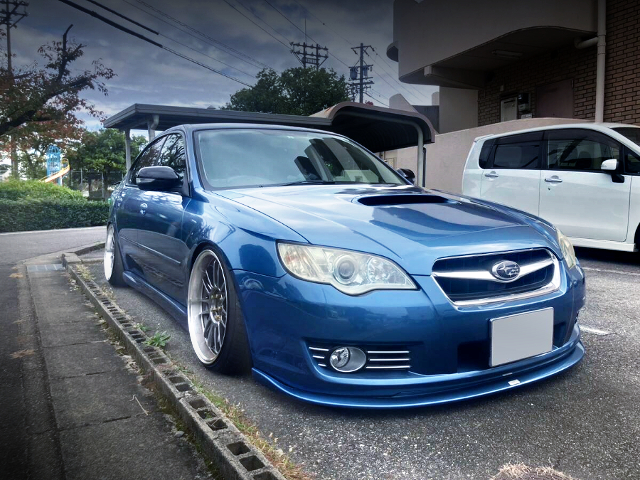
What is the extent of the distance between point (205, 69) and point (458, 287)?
21.8 meters

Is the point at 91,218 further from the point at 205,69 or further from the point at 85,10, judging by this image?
the point at 85,10

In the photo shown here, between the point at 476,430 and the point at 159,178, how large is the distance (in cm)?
236

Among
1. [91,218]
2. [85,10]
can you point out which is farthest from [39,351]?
[91,218]

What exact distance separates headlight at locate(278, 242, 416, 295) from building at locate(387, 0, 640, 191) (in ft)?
→ 29.8

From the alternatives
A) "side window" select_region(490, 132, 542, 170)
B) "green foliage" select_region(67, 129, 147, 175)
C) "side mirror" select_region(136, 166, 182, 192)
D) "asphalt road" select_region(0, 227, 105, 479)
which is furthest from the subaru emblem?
"green foliage" select_region(67, 129, 147, 175)

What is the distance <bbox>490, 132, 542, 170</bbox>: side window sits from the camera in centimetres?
699

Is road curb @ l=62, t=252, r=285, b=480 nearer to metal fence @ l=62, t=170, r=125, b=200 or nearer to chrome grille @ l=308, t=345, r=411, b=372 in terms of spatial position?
chrome grille @ l=308, t=345, r=411, b=372

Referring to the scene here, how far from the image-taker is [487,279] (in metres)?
2.37

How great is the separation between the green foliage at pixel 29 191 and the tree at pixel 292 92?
67.7 feet

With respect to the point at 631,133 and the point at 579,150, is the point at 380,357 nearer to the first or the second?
the point at 579,150

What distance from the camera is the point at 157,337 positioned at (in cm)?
333

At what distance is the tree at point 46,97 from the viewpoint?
16.9m

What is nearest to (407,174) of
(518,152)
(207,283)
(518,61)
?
(207,283)

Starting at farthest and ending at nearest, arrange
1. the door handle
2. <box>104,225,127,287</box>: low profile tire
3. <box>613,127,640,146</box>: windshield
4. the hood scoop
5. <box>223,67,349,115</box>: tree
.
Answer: <box>223,67,349,115</box>: tree < the door handle < <box>613,127,640,146</box>: windshield < <box>104,225,127,287</box>: low profile tire < the hood scoop
